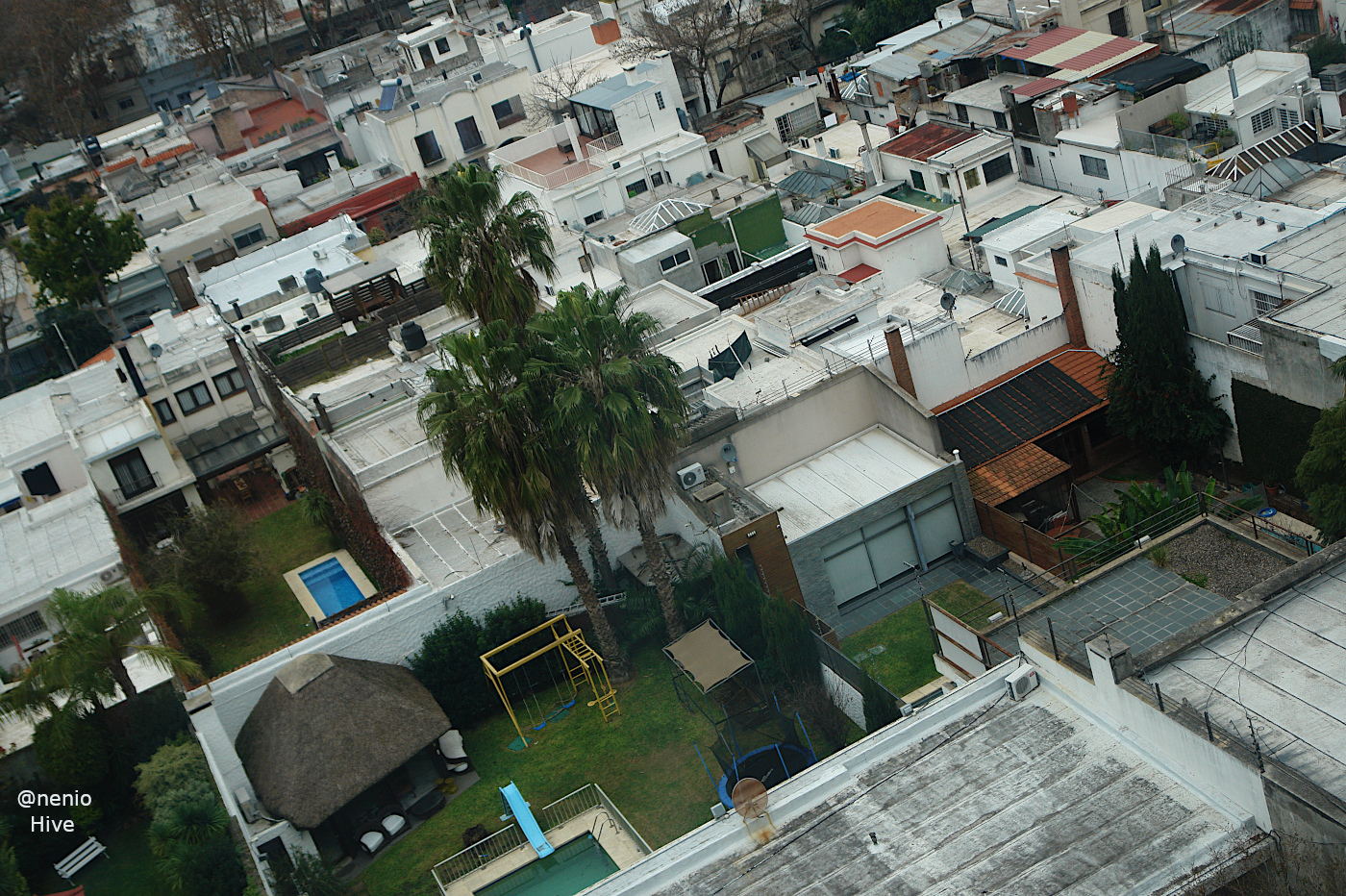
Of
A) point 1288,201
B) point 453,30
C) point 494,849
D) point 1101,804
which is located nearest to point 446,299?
point 494,849

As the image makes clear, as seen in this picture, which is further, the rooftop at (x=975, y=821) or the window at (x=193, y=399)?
the window at (x=193, y=399)

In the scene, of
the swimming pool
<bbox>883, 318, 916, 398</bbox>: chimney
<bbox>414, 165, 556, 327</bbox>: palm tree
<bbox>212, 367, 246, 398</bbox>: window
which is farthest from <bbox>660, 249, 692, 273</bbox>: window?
the swimming pool

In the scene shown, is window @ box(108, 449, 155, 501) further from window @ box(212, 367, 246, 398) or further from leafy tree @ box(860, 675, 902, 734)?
leafy tree @ box(860, 675, 902, 734)

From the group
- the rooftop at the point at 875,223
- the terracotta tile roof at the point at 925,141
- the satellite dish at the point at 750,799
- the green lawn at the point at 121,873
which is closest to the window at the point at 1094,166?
the terracotta tile roof at the point at 925,141

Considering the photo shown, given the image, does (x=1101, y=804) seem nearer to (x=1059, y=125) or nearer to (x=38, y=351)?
(x=1059, y=125)

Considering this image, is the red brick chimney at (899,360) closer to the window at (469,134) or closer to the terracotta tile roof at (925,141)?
the terracotta tile roof at (925,141)

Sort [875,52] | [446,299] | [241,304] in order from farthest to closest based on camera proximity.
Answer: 1. [875,52]
2. [241,304]
3. [446,299]

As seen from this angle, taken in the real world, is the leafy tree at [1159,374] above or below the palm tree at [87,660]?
below
